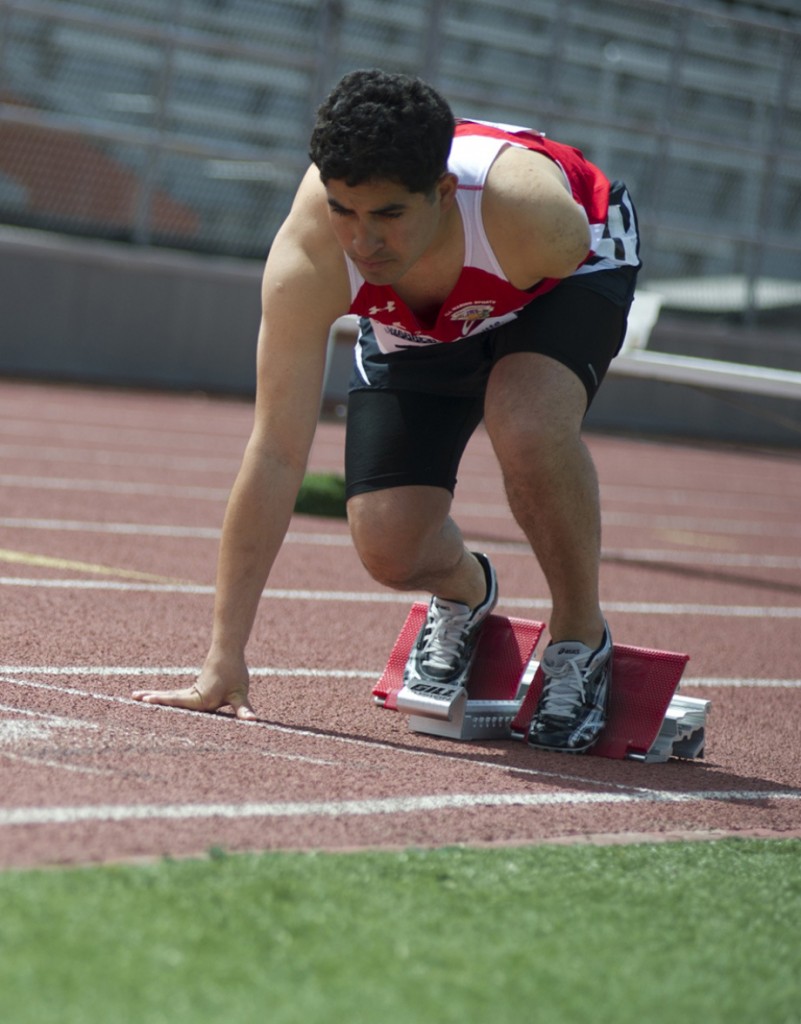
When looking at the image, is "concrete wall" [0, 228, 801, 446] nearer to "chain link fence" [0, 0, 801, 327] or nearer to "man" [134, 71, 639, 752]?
"chain link fence" [0, 0, 801, 327]

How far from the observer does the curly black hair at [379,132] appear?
3410 millimetres

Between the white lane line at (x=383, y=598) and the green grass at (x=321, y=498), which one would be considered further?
the green grass at (x=321, y=498)

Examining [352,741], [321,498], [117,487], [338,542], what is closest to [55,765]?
[352,741]

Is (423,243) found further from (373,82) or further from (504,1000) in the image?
(504,1000)

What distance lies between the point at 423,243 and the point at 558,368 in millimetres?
576

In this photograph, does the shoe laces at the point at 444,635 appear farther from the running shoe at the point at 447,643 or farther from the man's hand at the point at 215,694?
the man's hand at the point at 215,694

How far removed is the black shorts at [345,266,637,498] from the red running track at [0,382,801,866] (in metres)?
0.66

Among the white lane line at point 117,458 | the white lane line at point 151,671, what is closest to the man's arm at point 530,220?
the white lane line at point 151,671

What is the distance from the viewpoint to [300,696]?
440 cm

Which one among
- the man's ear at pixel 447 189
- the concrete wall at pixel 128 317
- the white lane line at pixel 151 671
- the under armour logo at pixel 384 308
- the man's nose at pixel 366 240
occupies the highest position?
the man's ear at pixel 447 189

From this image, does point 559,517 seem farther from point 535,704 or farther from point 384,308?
point 384,308

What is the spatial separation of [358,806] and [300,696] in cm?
119

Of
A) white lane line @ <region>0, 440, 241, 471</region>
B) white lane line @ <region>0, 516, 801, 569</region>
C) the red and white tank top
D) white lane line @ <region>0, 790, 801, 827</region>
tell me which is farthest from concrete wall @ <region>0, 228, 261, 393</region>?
white lane line @ <region>0, 790, 801, 827</region>

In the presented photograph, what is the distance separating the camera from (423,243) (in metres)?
3.63
